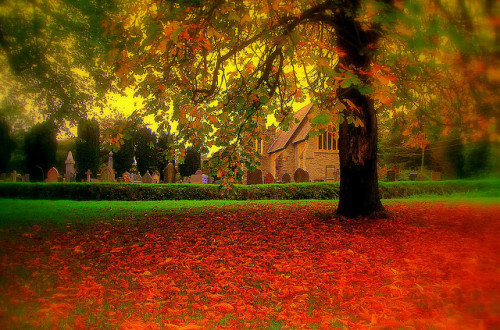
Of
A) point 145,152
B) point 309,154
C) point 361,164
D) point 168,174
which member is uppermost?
point 145,152

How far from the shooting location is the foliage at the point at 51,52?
693 centimetres

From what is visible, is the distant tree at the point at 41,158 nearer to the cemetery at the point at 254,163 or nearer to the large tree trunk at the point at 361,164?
the cemetery at the point at 254,163

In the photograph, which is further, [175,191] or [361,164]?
[175,191]

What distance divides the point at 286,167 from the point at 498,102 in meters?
30.6

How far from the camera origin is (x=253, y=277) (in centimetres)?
368

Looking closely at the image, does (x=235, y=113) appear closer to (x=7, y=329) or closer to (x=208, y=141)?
(x=208, y=141)

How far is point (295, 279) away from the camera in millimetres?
3592

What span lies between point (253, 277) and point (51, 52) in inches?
352

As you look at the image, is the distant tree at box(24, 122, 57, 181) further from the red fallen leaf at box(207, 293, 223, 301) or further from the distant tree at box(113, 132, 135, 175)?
the red fallen leaf at box(207, 293, 223, 301)

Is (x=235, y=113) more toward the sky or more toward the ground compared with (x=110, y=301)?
more toward the sky

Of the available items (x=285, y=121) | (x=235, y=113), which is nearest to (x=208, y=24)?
(x=235, y=113)

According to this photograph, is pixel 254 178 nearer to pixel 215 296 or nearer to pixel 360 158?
pixel 360 158

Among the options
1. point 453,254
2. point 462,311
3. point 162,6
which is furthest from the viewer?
point 162,6

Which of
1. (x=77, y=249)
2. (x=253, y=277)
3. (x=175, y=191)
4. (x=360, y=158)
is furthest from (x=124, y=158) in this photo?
(x=253, y=277)
